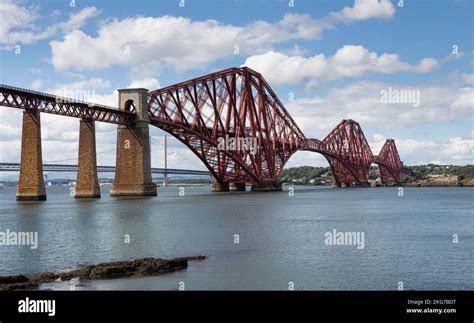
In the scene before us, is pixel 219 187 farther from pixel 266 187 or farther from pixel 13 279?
pixel 13 279

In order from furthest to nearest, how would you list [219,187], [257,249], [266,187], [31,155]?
[266,187]
[219,187]
[31,155]
[257,249]

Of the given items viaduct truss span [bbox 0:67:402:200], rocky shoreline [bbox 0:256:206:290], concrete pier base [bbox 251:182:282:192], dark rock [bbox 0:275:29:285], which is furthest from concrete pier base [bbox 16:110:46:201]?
concrete pier base [bbox 251:182:282:192]

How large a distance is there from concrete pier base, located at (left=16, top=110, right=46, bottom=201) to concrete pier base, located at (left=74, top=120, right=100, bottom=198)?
9747mm

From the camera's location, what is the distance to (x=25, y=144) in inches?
2805

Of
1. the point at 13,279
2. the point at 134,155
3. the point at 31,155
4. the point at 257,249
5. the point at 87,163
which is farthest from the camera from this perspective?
the point at 134,155

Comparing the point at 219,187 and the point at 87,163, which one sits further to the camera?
the point at 219,187

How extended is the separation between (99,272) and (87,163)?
2317 inches

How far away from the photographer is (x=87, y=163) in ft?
273

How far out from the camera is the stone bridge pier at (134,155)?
95.2 m

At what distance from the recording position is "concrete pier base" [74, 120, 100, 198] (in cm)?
8306

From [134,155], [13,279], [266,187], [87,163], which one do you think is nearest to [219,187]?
[266,187]
